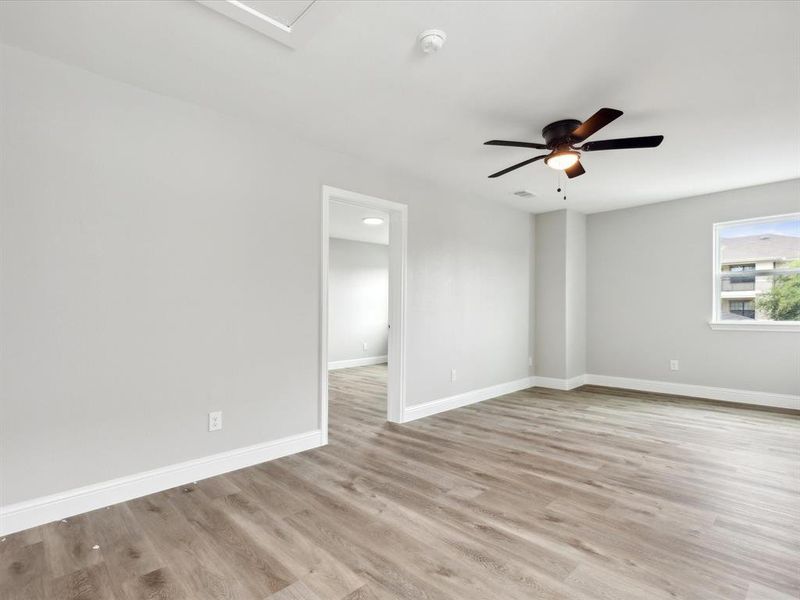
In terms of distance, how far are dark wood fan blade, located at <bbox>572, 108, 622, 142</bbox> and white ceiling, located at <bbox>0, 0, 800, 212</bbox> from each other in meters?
0.20

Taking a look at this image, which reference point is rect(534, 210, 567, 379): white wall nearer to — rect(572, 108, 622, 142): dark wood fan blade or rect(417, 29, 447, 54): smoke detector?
rect(572, 108, 622, 142): dark wood fan blade

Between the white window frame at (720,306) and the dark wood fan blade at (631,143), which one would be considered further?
the white window frame at (720,306)

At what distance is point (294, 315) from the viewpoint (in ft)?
10.7

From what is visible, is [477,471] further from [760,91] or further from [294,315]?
[760,91]

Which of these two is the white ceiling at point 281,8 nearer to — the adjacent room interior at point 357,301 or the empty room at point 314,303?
the empty room at point 314,303

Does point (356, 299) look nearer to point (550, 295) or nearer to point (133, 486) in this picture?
point (550, 295)

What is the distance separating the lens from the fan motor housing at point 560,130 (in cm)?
288

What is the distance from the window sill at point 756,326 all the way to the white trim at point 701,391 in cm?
72

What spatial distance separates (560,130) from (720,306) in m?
3.77

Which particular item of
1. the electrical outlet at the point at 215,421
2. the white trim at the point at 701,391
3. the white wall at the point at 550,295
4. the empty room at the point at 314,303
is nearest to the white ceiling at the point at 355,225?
the empty room at the point at 314,303

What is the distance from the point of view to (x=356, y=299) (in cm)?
830

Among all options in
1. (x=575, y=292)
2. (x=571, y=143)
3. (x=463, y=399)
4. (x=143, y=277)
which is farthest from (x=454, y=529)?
(x=575, y=292)

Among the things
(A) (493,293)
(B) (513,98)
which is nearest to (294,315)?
(B) (513,98)

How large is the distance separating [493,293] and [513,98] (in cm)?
294
